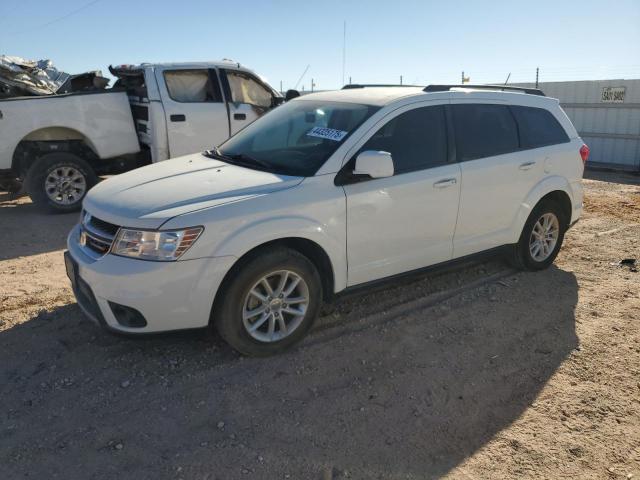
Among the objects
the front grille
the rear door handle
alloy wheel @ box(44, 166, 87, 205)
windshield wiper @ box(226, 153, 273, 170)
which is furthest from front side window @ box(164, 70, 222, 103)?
the rear door handle

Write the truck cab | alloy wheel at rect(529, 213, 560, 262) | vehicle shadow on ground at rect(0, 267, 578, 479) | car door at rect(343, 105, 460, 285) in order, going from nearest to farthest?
vehicle shadow on ground at rect(0, 267, 578, 479)
car door at rect(343, 105, 460, 285)
alloy wheel at rect(529, 213, 560, 262)
the truck cab

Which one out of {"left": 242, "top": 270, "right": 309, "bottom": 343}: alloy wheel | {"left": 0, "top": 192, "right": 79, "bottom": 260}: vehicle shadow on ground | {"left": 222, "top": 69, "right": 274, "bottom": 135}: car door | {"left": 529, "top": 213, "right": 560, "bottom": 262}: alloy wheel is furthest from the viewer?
{"left": 222, "top": 69, "right": 274, "bottom": 135}: car door

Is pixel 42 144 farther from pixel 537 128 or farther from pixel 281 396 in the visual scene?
pixel 537 128

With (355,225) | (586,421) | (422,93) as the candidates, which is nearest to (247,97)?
(422,93)

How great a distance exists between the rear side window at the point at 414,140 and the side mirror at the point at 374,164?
0.70ft

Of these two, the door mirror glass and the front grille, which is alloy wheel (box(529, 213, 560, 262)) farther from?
the door mirror glass

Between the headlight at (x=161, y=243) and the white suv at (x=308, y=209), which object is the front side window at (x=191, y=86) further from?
the headlight at (x=161, y=243)

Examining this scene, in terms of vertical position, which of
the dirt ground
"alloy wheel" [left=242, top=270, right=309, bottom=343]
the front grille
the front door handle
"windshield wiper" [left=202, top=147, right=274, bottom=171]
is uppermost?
"windshield wiper" [left=202, top=147, right=274, bottom=171]

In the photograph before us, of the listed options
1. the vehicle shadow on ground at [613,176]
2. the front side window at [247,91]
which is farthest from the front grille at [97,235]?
the vehicle shadow on ground at [613,176]

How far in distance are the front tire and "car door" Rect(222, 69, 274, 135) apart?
481 centimetres

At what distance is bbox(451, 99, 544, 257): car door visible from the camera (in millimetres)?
4477

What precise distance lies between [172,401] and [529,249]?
141 inches

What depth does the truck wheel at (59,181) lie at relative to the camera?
7426 mm

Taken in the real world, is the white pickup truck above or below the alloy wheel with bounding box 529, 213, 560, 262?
above
